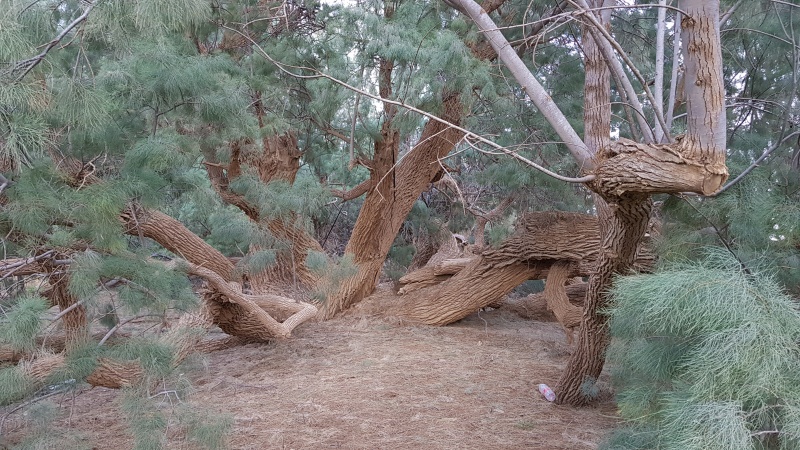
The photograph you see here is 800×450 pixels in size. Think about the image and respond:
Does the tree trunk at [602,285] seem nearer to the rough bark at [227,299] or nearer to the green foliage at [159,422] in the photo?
the green foliage at [159,422]

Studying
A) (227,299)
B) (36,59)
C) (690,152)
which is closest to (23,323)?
(36,59)

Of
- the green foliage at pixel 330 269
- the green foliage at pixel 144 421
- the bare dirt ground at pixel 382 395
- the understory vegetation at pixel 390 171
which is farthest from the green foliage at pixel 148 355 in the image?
the green foliage at pixel 330 269

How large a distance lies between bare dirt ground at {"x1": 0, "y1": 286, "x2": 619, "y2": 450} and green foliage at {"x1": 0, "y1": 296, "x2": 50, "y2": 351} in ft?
3.23

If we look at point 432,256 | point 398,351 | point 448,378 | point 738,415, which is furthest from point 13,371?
point 432,256

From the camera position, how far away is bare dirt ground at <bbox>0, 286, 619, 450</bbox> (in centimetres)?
418

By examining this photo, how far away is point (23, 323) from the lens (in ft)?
8.79

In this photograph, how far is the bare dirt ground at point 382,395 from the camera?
13.7ft

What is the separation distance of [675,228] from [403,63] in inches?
104

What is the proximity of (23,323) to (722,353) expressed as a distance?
8.86 feet

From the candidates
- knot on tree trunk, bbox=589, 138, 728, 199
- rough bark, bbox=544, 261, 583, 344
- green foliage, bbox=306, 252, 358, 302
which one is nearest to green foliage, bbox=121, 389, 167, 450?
knot on tree trunk, bbox=589, 138, 728, 199

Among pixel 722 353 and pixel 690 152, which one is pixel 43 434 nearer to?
pixel 722 353

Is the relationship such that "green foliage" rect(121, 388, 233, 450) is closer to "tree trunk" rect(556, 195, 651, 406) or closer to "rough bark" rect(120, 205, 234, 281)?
"tree trunk" rect(556, 195, 651, 406)

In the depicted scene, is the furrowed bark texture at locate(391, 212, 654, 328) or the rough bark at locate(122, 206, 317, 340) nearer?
the rough bark at locate(122, 206, 317, 340)

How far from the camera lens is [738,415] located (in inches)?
80.0
